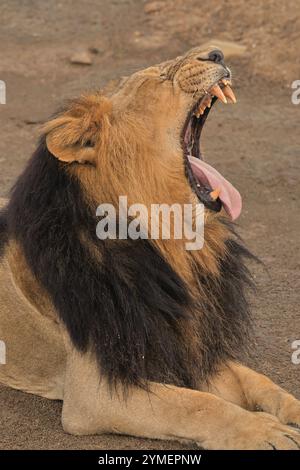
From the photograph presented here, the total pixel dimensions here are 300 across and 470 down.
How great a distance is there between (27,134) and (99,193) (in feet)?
19.3

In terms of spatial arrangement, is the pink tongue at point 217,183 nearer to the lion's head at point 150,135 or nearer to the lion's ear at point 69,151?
the lion's head at point 150,135

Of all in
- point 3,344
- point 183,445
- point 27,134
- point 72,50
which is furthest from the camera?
point 72,50

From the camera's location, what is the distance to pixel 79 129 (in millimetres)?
4352

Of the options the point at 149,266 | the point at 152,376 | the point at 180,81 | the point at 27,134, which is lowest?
the point at 152,376

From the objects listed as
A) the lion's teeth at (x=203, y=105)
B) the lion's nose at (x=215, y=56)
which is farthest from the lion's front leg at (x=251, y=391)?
the lion's nose at (x=215, y=56)

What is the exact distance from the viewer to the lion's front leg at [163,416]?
4180 mm

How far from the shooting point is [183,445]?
172 inches

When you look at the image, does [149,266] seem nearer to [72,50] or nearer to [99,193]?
[99,193]

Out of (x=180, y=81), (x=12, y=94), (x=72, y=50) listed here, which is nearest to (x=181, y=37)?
(x=72, y=50)

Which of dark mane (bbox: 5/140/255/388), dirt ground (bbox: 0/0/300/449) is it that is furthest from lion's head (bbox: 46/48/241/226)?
dirt ground (bbox: 0/0/300/449)
